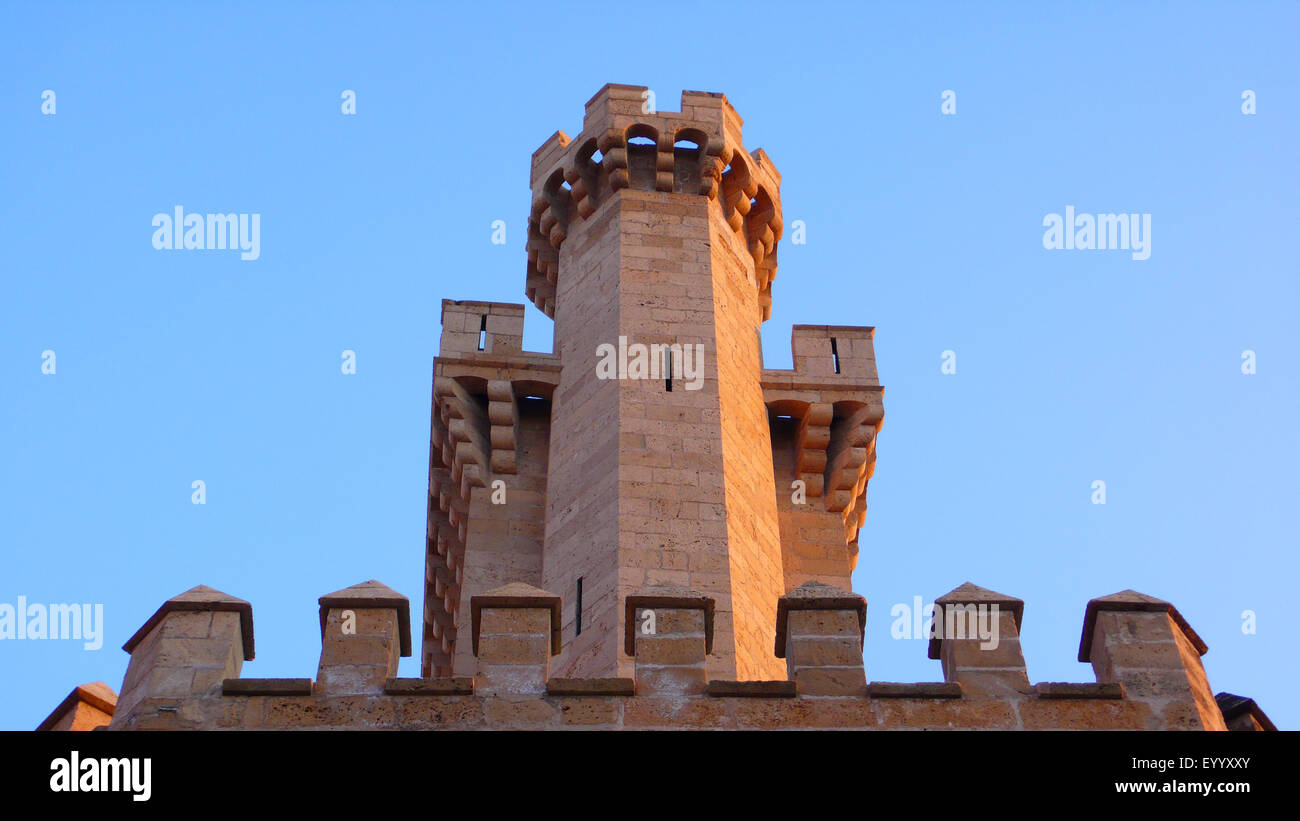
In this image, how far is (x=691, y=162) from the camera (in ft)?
74.6

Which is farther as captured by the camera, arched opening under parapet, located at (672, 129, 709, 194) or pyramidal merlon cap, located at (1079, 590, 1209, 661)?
arched opening under parapet, located at (672, 129, 709, 194)

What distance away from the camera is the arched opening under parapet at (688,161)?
22516mm

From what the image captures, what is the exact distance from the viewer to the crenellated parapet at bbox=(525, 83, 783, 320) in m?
22.5

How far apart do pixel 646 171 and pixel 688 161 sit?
0.57 metres

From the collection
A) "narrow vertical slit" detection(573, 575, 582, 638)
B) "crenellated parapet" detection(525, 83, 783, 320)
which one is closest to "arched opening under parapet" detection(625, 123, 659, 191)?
"crenellated parapet" detection(525, 83, 783, 320)

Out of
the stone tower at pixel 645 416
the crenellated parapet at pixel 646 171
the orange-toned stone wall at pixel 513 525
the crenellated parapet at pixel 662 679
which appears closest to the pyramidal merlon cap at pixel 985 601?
the crenellated parapet at pixel 662 679

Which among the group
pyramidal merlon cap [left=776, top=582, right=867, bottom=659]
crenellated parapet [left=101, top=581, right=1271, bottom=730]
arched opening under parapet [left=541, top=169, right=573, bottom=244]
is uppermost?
arched opening under parapet [left=541, top=169, right=573, bottom=244]

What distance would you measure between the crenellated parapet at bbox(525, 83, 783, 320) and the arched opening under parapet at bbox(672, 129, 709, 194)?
13 mm

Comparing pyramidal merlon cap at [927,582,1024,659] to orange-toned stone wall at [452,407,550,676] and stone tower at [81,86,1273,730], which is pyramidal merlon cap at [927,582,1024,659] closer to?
stone tower at [81,86,1273,730]

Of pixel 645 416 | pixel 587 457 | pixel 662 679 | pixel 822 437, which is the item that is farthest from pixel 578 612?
pixel 822 437

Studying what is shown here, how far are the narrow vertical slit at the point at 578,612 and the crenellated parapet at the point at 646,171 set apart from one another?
6661 millimetres

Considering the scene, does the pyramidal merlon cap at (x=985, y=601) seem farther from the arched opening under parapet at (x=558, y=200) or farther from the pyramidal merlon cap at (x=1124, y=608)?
the arched opening under parapet at (x=558, y=200)
